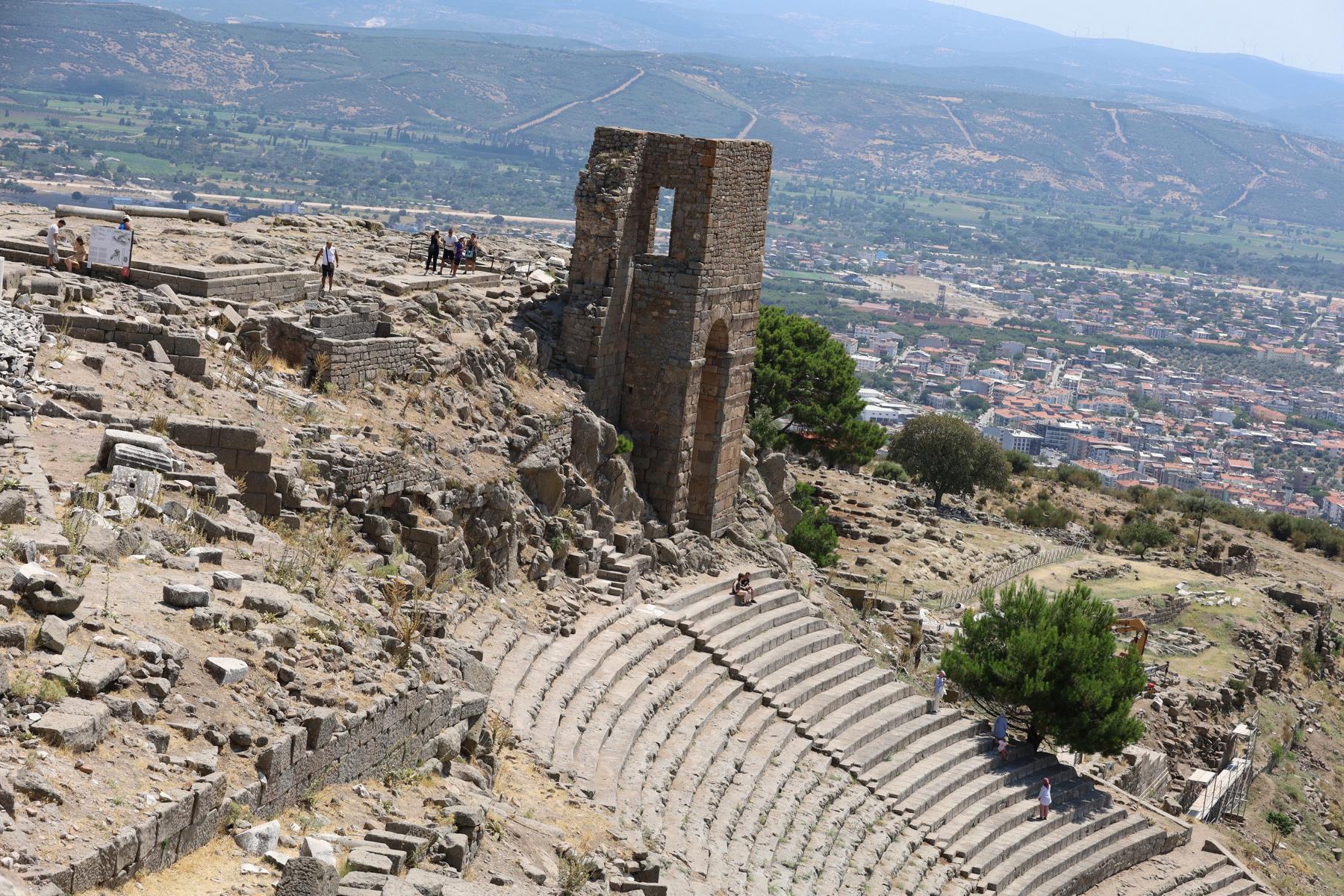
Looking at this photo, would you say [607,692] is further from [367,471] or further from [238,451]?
[238,451]

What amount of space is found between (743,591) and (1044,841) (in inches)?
228

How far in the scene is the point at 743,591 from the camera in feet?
85.1

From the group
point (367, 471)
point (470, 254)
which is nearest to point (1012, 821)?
point (367, 471)

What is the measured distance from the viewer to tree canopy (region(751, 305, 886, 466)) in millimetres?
42312

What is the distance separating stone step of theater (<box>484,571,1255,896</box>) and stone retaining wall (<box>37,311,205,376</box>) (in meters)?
4.46

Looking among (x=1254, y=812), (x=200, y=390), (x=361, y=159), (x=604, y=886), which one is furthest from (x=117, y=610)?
(x=361, y=159)

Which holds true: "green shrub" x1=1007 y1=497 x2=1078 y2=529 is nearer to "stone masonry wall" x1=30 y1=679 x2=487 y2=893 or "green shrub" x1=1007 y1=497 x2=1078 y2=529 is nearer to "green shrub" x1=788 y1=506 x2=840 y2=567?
"green shrub" x1=788 y1=506 x2=840 y2=567

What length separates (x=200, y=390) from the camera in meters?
19.1

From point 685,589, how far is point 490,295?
5.49 metres

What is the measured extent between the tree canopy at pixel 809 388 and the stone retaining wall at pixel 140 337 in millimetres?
23179

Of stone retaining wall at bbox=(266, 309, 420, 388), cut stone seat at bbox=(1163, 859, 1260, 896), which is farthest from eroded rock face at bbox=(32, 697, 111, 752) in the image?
cut stone seat at bbox=(1163, 859, 1260, 896)

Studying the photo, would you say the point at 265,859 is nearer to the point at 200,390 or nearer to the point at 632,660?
the point at 200,390

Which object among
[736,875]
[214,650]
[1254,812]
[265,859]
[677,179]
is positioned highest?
[677,179]

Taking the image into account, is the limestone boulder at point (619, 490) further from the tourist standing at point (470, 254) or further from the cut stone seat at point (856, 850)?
the cut stone seat at point (856, 850)
